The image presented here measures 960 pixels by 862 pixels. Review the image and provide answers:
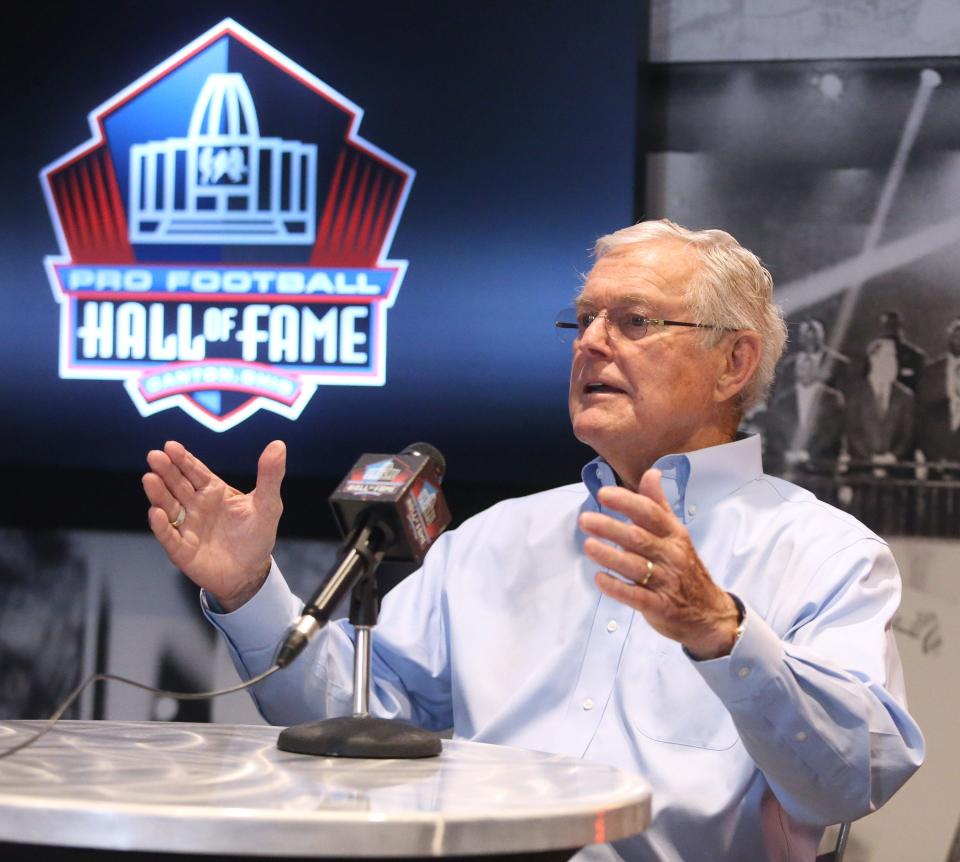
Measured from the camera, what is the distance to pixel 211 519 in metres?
1.85

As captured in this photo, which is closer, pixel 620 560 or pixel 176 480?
pixel 620 560

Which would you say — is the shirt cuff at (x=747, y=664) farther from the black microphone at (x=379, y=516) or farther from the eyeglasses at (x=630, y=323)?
the eyeglasses at (x=630, y=323)

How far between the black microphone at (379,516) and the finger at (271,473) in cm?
31

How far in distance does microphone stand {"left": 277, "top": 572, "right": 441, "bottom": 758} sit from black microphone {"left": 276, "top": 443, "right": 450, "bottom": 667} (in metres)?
0.03

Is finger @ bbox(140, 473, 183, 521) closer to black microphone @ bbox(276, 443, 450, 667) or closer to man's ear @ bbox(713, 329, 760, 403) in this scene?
black microphone @ bbox(276, 443, 450, 667)

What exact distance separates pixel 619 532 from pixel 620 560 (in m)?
0.03

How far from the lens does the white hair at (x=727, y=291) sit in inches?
86.6

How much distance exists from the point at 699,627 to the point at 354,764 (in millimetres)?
413

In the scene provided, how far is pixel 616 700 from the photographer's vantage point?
1.98 meters

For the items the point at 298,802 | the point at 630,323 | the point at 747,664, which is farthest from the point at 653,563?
the point at 630,323

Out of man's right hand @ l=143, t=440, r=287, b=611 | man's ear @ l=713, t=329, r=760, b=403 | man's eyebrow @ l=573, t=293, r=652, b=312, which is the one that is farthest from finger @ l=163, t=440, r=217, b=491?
man's ear @ l=713, t=329, r=760, b=403

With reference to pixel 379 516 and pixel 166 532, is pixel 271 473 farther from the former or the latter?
pixel 379 516

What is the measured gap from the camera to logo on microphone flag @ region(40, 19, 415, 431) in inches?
128

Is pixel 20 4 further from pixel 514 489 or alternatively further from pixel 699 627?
pixel 699 627
